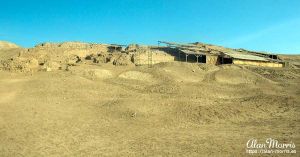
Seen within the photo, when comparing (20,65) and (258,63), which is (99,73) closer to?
(20,65)

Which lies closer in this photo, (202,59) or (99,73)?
(99,73)

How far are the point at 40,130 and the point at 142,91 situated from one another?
777cm

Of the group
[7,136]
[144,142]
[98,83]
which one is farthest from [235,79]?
[7,136]

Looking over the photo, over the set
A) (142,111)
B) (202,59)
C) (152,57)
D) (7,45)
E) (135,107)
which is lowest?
(142,111)

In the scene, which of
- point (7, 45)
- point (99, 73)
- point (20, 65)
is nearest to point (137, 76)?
point (99, 73)

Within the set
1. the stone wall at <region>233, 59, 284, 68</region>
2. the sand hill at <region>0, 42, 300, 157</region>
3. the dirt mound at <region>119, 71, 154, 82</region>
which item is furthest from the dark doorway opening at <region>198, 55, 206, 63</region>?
the dirt mound at <region>119, 71, 154, 82</region>
